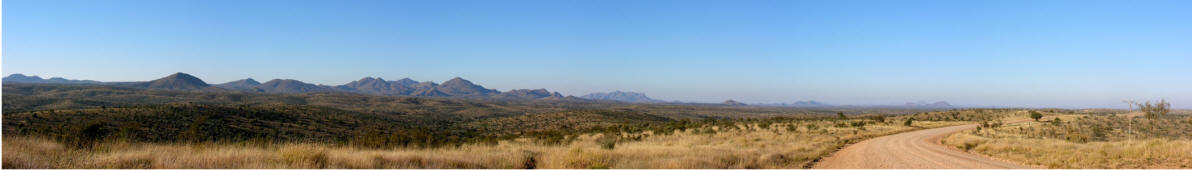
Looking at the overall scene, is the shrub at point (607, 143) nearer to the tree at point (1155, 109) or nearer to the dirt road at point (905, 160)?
the dirt road at point (905, 160)

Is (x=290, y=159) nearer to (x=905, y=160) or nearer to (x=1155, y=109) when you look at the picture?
(x=905, y=160)

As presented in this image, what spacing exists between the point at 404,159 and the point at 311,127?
39.0 metres

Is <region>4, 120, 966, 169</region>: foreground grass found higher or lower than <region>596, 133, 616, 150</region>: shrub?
higher

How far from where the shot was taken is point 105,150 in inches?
381

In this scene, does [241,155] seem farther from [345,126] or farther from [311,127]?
[345,126]

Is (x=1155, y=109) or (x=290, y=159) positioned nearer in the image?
(x=290, y=159)

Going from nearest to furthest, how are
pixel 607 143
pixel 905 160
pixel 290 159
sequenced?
1. pixel 290 159
2. pixel 905 160
3. pixel 607 143

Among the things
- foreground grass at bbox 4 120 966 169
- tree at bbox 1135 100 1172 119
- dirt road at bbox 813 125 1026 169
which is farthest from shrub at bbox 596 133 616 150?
tree at bbox 1135 100 1172 119

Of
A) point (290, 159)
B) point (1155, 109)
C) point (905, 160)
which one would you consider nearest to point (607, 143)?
point (905, 160)

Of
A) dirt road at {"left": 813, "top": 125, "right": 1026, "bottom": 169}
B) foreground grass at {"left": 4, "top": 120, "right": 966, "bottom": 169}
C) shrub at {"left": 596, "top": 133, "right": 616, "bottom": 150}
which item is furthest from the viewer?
shrub at {"left": 596, "top": 133, "right": 616, "bottom": 150}

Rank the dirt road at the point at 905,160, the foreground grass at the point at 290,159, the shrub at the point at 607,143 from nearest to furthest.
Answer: the foreground grass at the point at 290,159
the dirt road at the point at 905,160
the shrub at the point at 607,143

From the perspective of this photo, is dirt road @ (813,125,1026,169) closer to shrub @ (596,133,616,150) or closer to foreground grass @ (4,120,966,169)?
foreground grass @ (4,120,966,169)

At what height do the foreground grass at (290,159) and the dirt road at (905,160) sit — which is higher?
the foreground grass at (290,159)

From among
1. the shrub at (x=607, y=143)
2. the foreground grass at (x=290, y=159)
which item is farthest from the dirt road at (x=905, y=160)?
the shrub at (x=607, y=143)
